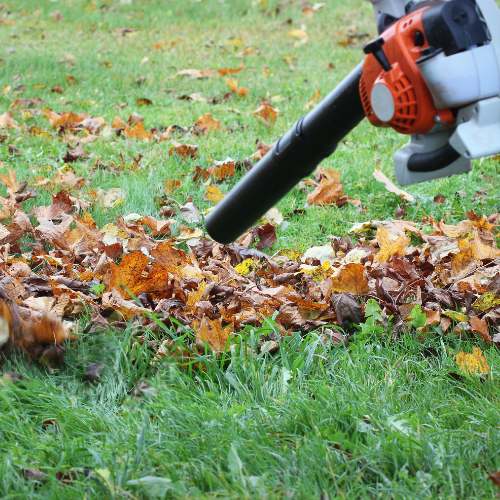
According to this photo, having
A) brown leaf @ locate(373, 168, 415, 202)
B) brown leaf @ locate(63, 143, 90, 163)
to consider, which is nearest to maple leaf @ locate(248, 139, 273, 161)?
brown leaf @ locate(373, 168, 415, 202)

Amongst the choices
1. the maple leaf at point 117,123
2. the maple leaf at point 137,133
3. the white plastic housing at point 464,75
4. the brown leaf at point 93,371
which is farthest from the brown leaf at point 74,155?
the white plastic housing at point 464,75

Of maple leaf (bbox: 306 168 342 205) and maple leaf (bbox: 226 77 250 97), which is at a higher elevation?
maple leaf (bbox: 226 77 250 97)

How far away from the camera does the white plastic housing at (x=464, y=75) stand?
99 cm

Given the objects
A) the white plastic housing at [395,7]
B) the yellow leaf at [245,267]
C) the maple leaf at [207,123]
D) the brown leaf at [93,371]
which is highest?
the white plastic housing at [395,7]

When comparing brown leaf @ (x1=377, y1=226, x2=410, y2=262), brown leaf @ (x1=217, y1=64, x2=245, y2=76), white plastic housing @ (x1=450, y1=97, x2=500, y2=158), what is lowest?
brown leaf @ (x1=377, y1=226, x2=410, y2=262)

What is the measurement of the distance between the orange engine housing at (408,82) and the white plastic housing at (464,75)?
1.4 inches

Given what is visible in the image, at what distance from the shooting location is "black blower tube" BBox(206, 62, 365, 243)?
1.25 m

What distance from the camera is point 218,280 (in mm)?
2189

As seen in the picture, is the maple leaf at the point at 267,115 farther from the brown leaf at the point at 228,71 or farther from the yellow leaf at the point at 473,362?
the yellow leaf at the point at 473,362

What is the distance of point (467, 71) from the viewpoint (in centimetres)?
99

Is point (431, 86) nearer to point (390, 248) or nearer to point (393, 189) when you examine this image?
point (390, 248)

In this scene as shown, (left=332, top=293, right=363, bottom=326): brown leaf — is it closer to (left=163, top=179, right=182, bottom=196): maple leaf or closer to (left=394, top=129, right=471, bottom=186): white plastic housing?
(left=394, top=129, right=471, bottom=186): white plastic housing

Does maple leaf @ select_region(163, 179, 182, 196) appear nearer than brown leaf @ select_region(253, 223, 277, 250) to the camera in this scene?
No

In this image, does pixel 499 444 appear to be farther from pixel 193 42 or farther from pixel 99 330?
pixel 193 42
